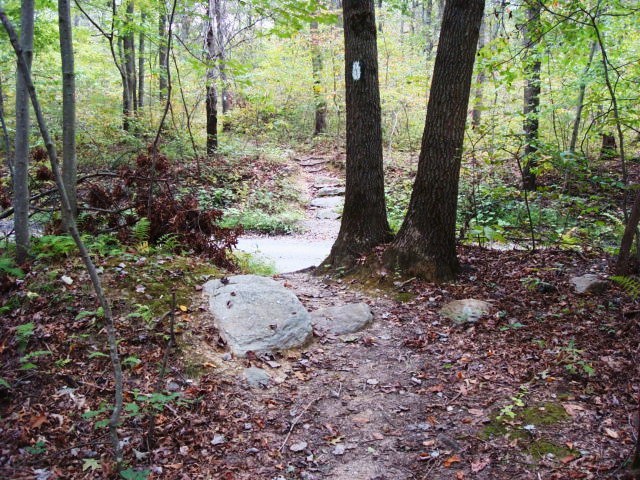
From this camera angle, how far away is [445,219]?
5.38m

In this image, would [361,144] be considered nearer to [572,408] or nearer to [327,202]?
[572,408]

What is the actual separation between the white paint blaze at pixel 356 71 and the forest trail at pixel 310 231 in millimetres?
3526

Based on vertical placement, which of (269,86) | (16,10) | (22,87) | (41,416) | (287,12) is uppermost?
(269,86)

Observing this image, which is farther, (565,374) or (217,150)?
(217,150)

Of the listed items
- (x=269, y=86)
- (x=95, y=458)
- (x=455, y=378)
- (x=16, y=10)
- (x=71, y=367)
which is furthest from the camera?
(x=269, y=86)

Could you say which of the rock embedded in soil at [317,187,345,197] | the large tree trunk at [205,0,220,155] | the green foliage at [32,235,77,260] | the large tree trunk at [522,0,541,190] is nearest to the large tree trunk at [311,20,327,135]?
the large tree trunk at [205,0,220,155]

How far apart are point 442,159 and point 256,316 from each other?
290cm

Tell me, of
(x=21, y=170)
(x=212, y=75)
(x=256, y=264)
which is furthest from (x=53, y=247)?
(x=212, y=75)

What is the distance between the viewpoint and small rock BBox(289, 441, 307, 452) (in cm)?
300

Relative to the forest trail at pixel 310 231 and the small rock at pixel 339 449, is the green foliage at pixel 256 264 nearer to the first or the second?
the forest trail at pixel 310 231

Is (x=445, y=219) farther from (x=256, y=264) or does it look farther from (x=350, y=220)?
(x=256, y=264)

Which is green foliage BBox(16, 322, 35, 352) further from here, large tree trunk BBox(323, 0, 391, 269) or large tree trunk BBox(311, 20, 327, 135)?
large tree trunk BBox(311, 20, 327, 135)

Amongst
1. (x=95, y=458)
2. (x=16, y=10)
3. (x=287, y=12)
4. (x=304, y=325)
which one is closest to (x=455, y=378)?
(x=304, y=325)

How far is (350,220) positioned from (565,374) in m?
3.48
